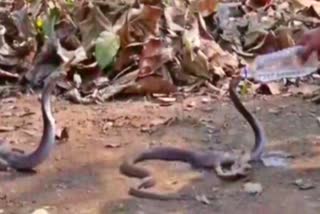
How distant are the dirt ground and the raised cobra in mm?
42

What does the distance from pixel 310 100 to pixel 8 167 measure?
→ 1564 millimetres

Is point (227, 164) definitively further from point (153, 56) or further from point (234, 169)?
point (153, 56)

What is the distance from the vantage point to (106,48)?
5250 mm

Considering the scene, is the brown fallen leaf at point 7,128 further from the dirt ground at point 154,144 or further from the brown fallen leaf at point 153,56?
the brown fallen leaf at point 153,56

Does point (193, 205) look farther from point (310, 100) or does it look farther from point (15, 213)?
point (310, 100)

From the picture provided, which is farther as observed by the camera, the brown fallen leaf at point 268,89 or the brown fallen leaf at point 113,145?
the brown fallen leaf at point 268,89

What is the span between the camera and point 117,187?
3.91 m

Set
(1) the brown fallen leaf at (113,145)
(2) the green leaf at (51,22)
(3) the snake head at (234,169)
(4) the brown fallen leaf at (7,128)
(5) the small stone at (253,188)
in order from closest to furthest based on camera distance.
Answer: (5) the small stone at (253,188), (3) the snake head at (234,169), (1) the brown fallen leaf at (113,145), (4) the brown fallen leaf at (7,128), (2) the green leaf at (51,22)

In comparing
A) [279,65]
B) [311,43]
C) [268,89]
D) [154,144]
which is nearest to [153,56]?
[268,89]

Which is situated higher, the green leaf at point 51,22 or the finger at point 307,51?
the finger at point 307,51

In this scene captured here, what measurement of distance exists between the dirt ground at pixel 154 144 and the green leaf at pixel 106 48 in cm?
32

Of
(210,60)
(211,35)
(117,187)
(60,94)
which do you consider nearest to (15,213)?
(117,187)

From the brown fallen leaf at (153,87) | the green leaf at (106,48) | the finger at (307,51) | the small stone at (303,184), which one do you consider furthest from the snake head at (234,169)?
the green leaf at (106,48)

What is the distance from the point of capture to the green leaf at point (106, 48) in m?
5.25
